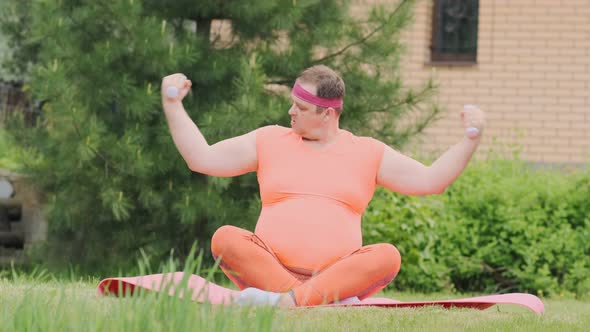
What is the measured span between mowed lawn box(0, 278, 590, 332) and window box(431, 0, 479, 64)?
7159 millimetres

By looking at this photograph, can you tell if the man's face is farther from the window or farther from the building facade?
the window

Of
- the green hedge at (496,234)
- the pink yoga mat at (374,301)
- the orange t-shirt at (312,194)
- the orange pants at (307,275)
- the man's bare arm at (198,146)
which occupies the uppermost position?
the man's bare arm at (198,146)

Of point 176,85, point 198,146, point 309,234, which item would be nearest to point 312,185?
point 309,234

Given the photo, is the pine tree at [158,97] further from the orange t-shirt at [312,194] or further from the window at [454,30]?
the window at [454,30]

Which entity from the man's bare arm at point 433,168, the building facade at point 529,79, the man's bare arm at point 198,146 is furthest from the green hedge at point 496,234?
the man's bare arm at point 198,146

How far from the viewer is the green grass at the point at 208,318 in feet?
10.2

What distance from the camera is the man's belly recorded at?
458 centimetres

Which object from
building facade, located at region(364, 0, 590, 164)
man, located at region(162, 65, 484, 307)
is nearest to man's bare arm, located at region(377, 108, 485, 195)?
man, located at region(162, 65, 484, 307)

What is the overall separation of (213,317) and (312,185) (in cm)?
143

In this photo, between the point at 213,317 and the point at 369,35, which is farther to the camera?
the point at 369,35

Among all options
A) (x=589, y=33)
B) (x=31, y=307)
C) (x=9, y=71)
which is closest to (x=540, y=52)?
(x=589, y=33)

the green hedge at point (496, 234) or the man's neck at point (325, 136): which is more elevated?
the man's neck at point (325, 136)

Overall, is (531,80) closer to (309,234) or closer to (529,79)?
(529,79)

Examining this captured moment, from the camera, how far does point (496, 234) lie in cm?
815
